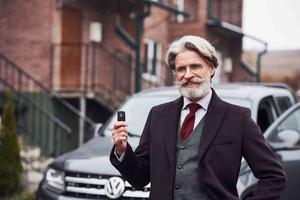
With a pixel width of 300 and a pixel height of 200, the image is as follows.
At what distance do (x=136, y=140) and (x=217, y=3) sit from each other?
697 inches

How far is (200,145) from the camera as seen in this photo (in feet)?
8.98

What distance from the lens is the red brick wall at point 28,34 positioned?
39.1 feet

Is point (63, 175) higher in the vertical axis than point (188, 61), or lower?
lower

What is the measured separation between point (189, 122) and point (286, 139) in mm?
2308

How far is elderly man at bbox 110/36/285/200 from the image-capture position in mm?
2719

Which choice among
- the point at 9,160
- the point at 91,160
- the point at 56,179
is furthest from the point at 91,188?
the point at 9,160

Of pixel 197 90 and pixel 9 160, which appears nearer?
pixel 197 90

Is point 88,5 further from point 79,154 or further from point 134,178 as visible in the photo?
point 134,178

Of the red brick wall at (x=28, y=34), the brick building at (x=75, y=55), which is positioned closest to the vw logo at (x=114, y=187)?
the brick building at (x=75, y=55)

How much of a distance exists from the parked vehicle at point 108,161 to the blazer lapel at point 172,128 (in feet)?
5.12

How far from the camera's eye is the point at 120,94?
13773mm

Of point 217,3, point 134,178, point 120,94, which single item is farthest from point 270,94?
point 217,3

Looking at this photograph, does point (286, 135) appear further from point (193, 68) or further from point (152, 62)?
point (152, 62)

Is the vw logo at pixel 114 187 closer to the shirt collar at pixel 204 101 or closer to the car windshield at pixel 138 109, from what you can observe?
the car windshield at pixel 138 109
